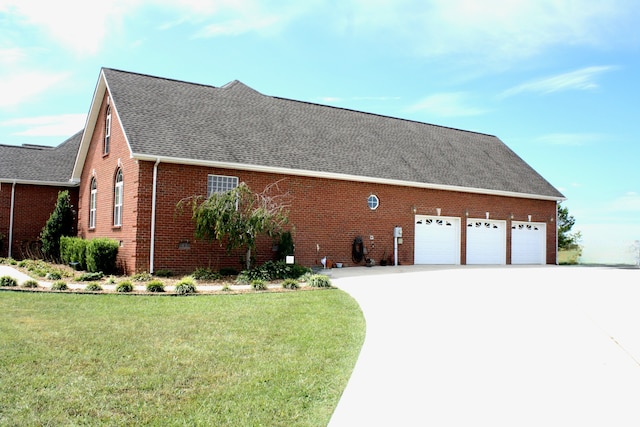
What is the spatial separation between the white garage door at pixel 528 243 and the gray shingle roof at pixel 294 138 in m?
1.68

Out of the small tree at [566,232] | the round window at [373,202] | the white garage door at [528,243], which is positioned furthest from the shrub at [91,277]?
the small tree at [566,232]

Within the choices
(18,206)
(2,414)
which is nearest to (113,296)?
(2,414)

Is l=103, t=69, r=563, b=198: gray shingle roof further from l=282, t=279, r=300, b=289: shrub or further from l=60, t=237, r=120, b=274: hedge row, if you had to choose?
l=282, t=279, r=300, b=289: shrub

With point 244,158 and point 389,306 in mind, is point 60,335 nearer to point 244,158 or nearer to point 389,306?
point 389,306

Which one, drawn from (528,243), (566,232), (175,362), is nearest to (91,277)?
(175,362)

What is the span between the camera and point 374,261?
20.4 meters

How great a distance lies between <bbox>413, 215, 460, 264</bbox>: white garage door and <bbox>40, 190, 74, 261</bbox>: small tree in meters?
14.6

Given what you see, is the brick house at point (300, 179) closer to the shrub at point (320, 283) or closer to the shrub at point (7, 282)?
the shrub at point (7, 282)

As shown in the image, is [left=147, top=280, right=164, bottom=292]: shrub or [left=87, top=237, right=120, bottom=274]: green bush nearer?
[left=147, top=280, right=164, bottom=292]: shrub

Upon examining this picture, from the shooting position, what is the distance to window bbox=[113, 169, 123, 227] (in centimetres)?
1803

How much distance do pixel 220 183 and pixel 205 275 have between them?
3.46 metres

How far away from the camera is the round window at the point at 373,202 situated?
20.3 metres

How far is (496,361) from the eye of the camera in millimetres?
6641

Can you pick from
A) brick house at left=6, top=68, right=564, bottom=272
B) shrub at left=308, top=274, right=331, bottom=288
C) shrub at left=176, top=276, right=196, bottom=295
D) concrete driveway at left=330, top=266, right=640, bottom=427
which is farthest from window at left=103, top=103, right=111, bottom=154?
concrete driveway at left=330, top=266, right=640, bottom=427
